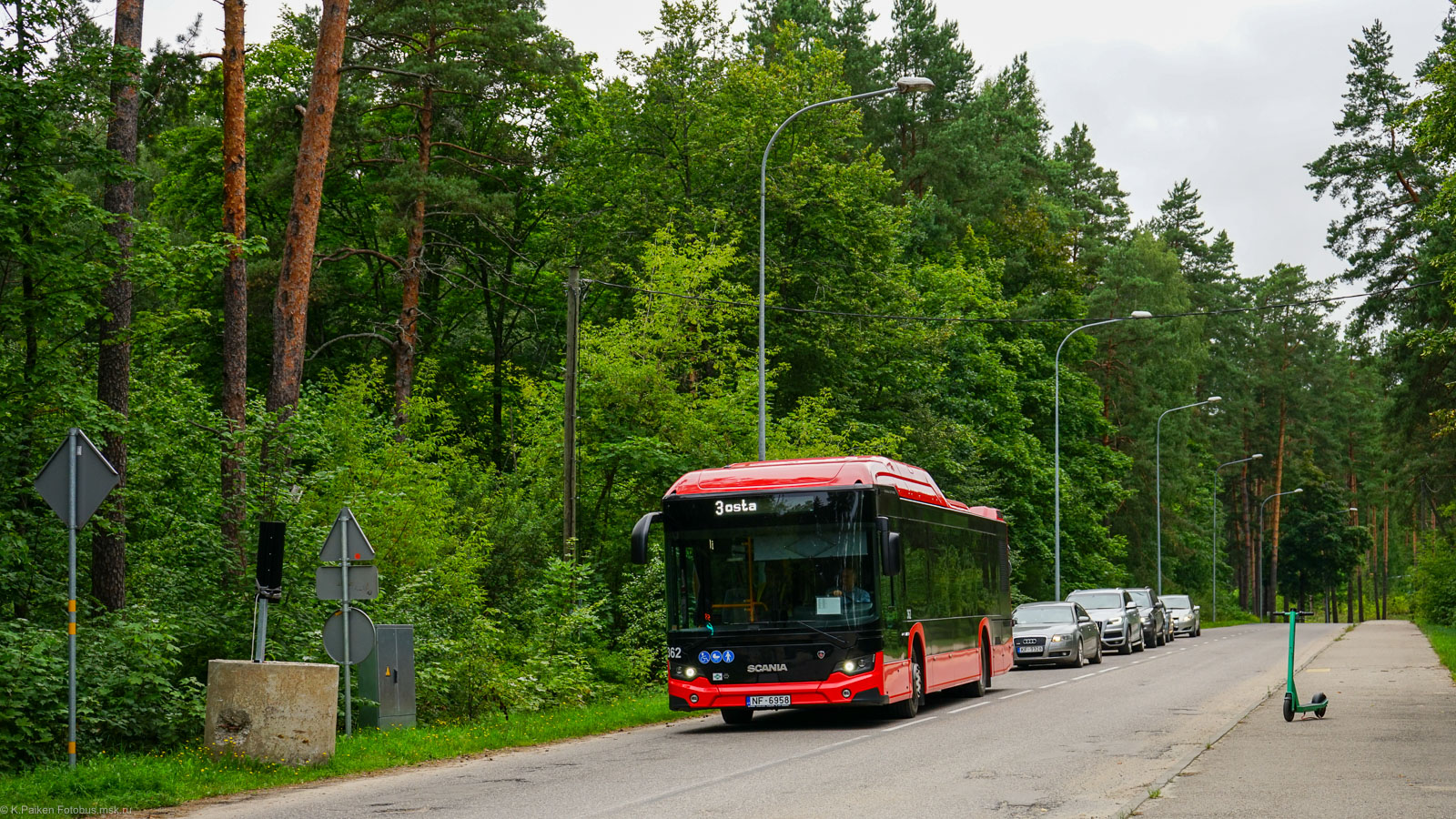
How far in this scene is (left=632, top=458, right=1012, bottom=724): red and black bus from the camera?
646 inches

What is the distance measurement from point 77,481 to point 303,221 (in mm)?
9089

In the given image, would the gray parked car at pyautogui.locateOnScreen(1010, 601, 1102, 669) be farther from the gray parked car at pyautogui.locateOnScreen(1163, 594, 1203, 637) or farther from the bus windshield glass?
the gray parked car at pyautogui.locateOnScreen(1163, 594, 1203, 637)

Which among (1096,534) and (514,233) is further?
(1096,534)

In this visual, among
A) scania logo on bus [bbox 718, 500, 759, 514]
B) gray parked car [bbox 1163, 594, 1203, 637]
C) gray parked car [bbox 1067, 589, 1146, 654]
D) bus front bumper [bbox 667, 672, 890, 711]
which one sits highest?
scania logo on bus [bbox 718, 500, 759, 514]

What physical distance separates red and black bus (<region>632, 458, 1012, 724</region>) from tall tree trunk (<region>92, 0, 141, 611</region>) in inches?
234

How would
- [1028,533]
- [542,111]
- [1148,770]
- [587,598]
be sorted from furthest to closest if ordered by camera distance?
[1028,533], [542,111], [587,598], [1148,770]

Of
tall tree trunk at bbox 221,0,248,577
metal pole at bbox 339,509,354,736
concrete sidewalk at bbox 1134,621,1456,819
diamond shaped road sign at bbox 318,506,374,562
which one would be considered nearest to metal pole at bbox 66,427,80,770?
metal pole at bbox 339,509,354,736

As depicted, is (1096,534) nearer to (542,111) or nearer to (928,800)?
(542,111)

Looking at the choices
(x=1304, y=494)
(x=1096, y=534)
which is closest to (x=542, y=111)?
(x=1096, y=534)

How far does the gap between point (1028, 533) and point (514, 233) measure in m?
20.4

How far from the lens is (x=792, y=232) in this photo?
37.9 m

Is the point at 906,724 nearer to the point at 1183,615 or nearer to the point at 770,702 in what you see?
the point at 770,702

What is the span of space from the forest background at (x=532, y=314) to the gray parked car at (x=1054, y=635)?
5671 mm

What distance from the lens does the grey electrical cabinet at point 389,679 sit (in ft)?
53.4
